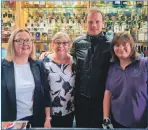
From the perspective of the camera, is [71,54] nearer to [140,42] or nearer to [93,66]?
[93,66]

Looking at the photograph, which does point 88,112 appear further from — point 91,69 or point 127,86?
point 127,86

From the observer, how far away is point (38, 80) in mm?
1709

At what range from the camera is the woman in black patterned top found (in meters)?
1.81

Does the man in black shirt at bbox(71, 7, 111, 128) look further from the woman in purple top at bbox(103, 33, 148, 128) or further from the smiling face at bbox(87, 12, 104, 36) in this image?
the woman in purple top at bbox(103, 33, 148, 128)

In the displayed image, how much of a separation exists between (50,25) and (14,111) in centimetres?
141

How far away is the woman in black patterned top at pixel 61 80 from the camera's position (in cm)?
181

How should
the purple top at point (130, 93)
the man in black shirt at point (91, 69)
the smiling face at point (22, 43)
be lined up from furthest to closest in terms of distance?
the man in black shirt at point (91, 69)
the smiling face at point (22, 43)
the purple top at point (130, 93)

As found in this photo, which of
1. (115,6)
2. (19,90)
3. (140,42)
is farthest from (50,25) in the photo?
(19,90)

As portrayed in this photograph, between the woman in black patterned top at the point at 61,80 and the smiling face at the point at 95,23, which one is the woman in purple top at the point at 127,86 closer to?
the smiling face at the point at 95,23

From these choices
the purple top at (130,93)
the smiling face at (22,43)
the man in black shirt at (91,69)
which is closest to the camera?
the purple top at (130,93)

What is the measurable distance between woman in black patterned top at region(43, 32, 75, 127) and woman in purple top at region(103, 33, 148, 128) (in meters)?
0.30

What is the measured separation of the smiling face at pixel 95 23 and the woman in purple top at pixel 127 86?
187 millimetres

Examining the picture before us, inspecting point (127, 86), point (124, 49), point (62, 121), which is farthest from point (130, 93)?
point (62, 121)

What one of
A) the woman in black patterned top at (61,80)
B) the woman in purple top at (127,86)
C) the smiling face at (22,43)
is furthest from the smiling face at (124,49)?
the smiling face at (22,43)
